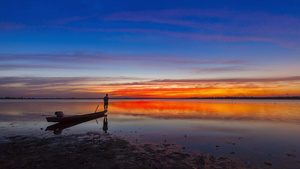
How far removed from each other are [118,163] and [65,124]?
54.9 feet

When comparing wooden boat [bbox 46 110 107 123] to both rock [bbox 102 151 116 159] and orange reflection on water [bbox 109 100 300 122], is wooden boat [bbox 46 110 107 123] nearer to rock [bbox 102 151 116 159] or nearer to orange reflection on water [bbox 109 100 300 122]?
orange reflection on water [bbox 109 100 300 122]

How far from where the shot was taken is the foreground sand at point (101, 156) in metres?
→ 9.30

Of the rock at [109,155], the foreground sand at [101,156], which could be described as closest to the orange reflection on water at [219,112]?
the foreground sand at [101,156]

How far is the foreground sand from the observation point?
9.30m

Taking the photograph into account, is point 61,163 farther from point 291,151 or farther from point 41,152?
point 291,151

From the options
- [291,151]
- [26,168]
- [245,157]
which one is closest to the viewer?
[26,168]

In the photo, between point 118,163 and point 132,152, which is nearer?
A: point 118,163

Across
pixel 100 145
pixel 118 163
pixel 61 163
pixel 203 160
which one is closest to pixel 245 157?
pixel 203 160

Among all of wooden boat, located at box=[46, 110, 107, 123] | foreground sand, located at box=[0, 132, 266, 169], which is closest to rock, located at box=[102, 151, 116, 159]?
foreground sand, located at box=[0, 132, 266, 169]

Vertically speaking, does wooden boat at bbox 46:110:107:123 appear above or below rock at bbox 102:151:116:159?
above

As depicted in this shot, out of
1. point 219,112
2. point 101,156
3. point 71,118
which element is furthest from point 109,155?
point 219,112

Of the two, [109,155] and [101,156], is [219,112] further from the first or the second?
[101,156]

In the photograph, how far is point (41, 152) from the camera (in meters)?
Answer: 11.1

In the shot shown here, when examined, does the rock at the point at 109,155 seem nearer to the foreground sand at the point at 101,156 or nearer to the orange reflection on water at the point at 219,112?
the foreground sand at the point at 101,156
